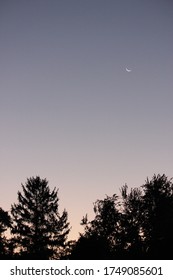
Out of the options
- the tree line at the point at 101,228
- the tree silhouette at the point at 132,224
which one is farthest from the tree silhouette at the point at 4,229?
the tree silhouette at the point at 132,224

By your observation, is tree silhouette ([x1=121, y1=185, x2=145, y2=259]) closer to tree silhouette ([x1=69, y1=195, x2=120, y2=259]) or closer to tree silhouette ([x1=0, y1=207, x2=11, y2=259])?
tree silhouette ([x1=69, y1=195, x2=120, y2=259])

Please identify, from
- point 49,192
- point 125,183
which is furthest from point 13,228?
point 125,183

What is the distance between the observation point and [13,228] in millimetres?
38438

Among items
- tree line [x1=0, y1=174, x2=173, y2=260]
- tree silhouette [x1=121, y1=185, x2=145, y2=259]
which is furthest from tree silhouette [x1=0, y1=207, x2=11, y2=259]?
tree silhouette [x1=121, y1=185, x2=145, y2=259]

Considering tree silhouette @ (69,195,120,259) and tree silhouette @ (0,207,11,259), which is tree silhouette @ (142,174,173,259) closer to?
tree silhouette @ (69,195,120,259)

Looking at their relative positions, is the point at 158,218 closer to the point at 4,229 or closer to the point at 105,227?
the point at 105,227

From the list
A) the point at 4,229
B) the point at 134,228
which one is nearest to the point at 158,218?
the point at 134,228

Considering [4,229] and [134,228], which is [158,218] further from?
[4,229]

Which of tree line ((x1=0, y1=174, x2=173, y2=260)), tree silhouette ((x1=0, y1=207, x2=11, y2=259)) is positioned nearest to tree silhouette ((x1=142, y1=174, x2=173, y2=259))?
tree line ((x1=0, y1=174, x2=173, y2=260))

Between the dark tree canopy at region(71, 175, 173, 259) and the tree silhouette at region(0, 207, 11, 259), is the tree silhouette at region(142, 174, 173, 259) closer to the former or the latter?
the dark tree canopy at region(71, 175, 173, 259)

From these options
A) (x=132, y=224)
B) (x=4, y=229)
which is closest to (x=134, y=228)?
(x=132, y=224)

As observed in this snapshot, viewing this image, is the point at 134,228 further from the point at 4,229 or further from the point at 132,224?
the point at 4,229

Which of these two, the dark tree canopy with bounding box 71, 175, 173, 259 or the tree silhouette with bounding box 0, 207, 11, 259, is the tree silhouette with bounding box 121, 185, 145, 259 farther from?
the tree silhouette with bounding box 0, 207, 11, 259
